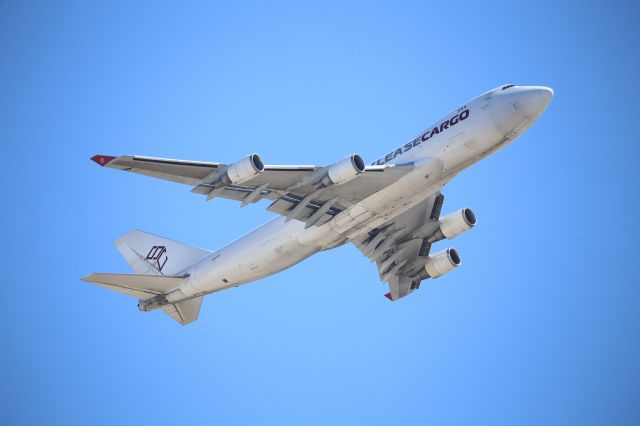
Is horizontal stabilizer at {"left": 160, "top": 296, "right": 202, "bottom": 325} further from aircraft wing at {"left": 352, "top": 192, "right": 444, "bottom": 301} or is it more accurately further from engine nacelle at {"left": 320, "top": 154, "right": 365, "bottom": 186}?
engine nacelle at {"left": 320, "top": 154, "right": 365, "bottom": 186}

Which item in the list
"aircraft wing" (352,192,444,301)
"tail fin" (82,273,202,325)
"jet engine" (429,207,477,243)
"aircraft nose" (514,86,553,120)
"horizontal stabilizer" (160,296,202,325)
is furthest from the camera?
"horizontal stabilizer" (160,296,202,325)

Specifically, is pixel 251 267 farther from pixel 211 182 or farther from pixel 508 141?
pixel 508 141

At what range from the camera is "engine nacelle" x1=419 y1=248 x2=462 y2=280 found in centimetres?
4175

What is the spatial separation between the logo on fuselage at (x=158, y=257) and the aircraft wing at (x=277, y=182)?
11.4 m

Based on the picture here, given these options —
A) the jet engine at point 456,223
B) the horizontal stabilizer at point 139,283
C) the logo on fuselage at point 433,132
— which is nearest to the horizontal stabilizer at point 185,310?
the horizontal stabilizer at point 139,283

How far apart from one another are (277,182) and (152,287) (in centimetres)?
1106

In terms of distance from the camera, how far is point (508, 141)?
3331 cm

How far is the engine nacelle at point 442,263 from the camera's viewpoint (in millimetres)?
41750

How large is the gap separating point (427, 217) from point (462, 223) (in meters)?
2.19

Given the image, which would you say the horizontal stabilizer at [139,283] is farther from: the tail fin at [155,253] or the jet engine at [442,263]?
the jet engine at [442,263]

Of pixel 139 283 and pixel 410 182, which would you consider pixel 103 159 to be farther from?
pixel 410 182

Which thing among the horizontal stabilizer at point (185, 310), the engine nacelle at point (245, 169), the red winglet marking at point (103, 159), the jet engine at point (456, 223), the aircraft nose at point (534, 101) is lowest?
the jet engine at point (456, 223)

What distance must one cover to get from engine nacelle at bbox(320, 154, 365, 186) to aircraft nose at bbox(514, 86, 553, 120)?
722cm

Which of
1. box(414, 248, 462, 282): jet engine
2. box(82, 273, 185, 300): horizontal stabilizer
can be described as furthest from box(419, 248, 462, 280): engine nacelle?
box(82, 273, 185, 300): horizontal stabilizer
